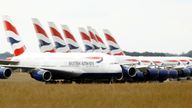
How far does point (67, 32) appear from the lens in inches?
2963

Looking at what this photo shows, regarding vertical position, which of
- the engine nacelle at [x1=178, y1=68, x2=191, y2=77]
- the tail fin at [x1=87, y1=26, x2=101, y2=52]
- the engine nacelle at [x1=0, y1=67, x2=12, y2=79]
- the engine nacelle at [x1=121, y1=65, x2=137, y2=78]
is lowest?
the engine nacelle at [x1=178, y1=68, x2=191, y2=77]

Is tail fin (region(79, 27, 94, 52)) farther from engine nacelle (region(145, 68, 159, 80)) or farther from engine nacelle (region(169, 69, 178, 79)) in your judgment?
engine nacelle (region(145, 68, 159, 80))

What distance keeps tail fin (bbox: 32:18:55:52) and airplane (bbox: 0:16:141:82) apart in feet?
29.6

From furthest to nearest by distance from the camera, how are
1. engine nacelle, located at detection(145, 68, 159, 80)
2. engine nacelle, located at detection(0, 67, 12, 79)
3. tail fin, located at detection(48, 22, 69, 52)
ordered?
tail fin, located at detection(48, 22, 69, 52), engine nacelle, located at detection(145, 68, 159, 80), engine nacelle, located at detection(0, 67, 12, 79)

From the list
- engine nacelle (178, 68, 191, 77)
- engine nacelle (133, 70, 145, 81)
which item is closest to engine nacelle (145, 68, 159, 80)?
engine nacelle (133, 70, 145, 81)

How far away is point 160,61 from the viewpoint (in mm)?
79062

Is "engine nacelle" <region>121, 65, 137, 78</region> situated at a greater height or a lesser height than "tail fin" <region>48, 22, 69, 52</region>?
lesser

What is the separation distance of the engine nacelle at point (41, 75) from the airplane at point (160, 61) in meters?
14.8

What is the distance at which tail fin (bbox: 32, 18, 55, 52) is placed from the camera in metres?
61.4

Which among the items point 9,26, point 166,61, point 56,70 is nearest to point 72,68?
point 56,70

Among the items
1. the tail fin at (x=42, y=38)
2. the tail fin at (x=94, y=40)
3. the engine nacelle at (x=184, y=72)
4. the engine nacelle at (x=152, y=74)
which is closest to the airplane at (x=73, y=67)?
the engine nacelle at (x=152, y=74)

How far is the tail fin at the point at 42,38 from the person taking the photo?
6141 centimetres

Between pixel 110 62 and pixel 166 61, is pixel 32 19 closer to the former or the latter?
pixel 110 62

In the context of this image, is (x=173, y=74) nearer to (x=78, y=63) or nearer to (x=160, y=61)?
(x=78, y=63)
